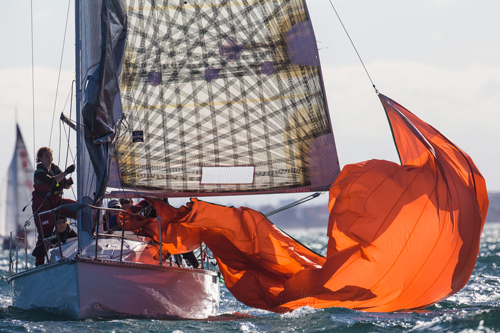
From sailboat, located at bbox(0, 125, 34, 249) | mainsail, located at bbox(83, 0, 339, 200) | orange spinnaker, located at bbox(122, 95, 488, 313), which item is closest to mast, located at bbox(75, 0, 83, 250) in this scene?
orange spinnaker, located at bbox(122, 95, 488, 313)

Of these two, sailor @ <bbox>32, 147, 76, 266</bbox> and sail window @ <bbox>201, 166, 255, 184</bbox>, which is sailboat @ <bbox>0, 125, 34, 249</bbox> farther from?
sailor @ <bbox>32, 147, 76, 266</bbox>

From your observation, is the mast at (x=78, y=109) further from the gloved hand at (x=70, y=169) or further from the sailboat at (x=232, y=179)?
the gloved hand at (x=70, y=169)

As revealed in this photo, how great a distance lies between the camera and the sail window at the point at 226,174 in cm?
866

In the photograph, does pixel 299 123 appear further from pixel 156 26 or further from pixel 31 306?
pixel 31 306

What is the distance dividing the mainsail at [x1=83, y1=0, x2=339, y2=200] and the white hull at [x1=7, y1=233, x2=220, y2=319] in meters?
1.99

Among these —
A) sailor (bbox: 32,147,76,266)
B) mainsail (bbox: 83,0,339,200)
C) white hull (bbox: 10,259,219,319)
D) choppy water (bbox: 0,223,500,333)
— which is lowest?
choppy water (bbox: 0,223,500,333)

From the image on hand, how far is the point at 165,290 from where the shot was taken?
6.43 metres

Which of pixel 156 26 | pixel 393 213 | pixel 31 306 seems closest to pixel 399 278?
pixel 393 213

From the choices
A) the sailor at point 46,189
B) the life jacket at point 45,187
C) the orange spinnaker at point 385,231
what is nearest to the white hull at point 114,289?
the sailor at point 46,189

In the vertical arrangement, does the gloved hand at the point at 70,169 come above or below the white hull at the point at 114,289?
above

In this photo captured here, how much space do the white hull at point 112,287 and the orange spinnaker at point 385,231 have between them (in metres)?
0.77

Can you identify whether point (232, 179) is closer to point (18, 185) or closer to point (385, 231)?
point (385, 231)

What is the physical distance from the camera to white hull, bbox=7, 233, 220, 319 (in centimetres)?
597

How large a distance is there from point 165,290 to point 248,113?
304cm
